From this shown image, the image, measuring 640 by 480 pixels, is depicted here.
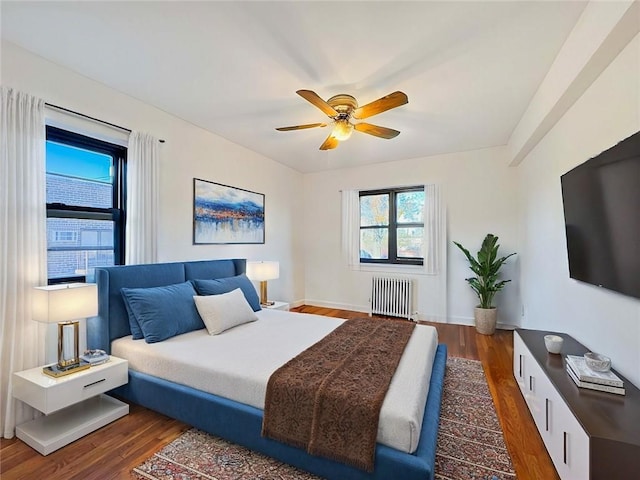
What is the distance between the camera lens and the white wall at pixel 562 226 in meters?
1.62

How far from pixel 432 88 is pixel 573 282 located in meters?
2.03

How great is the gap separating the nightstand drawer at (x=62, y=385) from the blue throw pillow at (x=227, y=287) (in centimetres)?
95

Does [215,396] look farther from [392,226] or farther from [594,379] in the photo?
[392,226]

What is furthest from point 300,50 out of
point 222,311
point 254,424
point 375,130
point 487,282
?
point 487,282

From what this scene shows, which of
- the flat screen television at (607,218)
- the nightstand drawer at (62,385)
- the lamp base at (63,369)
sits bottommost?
the nightstand drawer at (62,385)

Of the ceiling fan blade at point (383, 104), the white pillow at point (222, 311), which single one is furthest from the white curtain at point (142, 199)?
the ceiling fan blade at point (383, 104)

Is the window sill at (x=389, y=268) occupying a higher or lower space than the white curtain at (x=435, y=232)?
lower

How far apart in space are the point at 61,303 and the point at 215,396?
1.21 metres

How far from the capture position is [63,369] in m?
1.99

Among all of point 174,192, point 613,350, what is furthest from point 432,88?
point 174,192

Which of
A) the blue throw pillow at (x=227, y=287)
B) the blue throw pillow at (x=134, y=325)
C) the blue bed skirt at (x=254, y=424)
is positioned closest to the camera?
the blue bed skirt at (x=254, y=424)

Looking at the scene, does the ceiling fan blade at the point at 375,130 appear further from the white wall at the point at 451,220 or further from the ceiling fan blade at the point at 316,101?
the white wall at the point at 451,220

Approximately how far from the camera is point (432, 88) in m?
2.68

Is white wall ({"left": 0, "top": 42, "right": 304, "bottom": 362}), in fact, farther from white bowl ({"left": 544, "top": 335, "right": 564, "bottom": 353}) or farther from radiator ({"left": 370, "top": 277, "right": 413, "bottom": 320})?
white bowl ({"left": 544, "top": 335, "right": 564, "bottom": 353})
